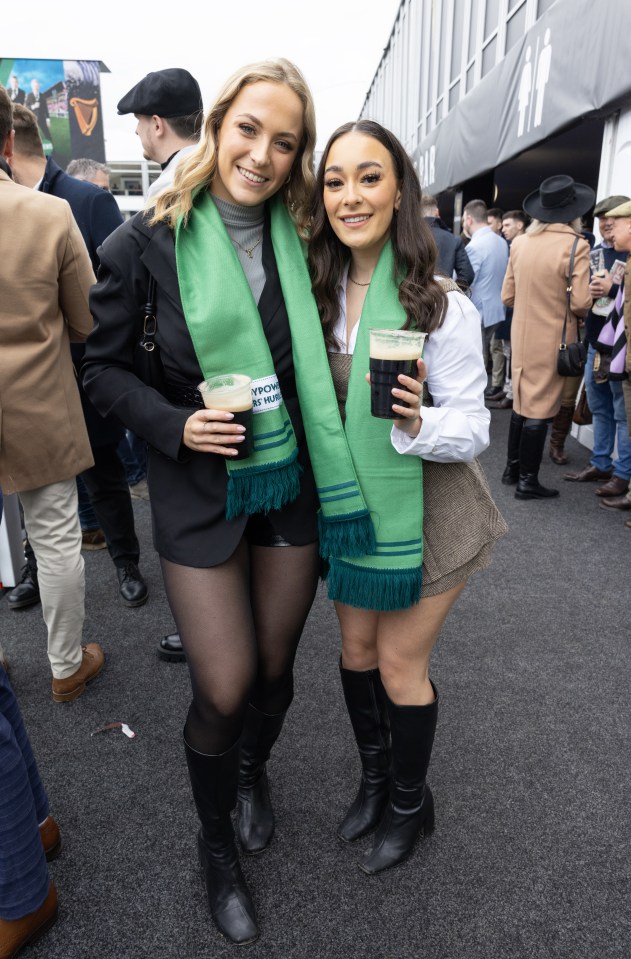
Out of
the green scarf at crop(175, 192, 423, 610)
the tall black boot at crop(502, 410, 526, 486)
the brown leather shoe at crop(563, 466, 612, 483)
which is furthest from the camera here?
the brown leather shoe at crop(563, 466, 612, 483)

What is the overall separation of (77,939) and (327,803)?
755 millimetres

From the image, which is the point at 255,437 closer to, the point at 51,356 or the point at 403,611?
the point at 403,611

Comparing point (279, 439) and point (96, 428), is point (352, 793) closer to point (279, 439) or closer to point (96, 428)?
point (279, 439)

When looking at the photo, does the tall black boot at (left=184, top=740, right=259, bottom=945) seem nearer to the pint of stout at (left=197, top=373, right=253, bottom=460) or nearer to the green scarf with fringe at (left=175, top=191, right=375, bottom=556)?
the green scarf with fringe at (left=175, top=191, right=375, bottom=556)

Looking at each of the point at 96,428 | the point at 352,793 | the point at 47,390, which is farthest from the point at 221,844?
the point at 96,428

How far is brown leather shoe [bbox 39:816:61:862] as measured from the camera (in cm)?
185

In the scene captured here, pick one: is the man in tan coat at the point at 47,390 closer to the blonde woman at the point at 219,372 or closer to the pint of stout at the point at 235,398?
the blonde woman at the point at 219,372

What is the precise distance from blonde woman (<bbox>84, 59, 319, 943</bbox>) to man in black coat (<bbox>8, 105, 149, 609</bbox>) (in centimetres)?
167

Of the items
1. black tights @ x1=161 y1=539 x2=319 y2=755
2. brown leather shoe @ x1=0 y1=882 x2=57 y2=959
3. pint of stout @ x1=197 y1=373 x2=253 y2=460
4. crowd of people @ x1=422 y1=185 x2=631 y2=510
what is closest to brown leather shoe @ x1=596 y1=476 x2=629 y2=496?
crowd of people @ x1=422 y1=185 x2=631 y2=510

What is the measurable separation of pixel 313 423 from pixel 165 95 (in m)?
1.79

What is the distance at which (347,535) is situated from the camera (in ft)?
5.13

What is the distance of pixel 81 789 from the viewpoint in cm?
216

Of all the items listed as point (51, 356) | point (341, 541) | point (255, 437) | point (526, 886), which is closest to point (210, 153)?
point (255, 437)

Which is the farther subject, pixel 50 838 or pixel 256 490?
pixel 50 838
